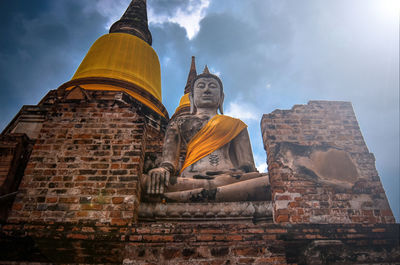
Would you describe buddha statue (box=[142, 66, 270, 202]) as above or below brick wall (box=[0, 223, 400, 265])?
above

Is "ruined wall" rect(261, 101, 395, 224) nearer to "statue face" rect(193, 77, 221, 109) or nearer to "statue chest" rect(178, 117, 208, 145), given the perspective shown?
"statue chest" rect(178, 117, 208, 145)

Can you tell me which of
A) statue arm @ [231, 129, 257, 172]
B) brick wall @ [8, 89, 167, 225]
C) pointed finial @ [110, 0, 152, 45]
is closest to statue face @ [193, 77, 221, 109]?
statue arm @ [231, 129, 257, 172]

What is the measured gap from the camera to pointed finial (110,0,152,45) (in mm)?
11539

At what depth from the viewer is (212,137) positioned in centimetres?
533

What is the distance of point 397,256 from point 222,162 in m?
2.73

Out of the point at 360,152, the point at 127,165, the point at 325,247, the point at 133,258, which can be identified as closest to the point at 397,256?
the point at 325,247

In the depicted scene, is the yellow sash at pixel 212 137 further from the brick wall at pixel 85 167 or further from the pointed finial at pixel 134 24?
the pointed finial at pixel 134 24

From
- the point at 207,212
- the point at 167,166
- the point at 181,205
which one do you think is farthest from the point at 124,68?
the point at 207,212

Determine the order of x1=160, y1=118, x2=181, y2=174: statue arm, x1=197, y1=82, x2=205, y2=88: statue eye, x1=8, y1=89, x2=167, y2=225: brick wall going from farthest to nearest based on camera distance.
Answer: x1=197, y1=82, x2=205, y2=88: statue eye < x1=160, y1=118, x2=181, y2=174: statue arm < x1=8, y1=89, x2=167, y2=225: brick wall

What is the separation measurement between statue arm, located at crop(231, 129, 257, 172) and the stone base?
4.54ft

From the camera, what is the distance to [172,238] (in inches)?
119

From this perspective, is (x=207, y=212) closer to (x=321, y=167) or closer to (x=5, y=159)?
(x=321, y=167)

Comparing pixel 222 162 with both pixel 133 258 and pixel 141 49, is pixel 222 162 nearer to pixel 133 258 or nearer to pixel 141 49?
pixel 133 258

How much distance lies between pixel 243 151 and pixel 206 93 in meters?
1.57
